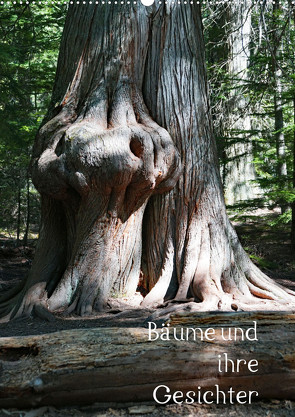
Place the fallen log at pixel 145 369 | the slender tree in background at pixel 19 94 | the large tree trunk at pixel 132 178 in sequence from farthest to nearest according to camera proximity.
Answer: the slender tree in background at pixel 19 94 < the large tree trunk at pixel 132 178 < the fallen log at pixel 145 369

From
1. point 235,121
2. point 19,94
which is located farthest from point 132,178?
point 19,94

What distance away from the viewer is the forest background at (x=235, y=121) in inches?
345

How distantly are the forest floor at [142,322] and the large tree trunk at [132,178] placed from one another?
449mm

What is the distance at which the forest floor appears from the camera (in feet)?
8.96

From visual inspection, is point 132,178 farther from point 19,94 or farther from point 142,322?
point 19,94

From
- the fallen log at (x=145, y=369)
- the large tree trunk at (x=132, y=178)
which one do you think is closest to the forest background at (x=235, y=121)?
the large tree trunk at (x=132, y=178)

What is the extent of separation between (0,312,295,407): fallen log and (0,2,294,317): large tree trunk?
2107 mm

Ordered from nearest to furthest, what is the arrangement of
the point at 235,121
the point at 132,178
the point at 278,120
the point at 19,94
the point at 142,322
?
the point at 142,322 < the point at 132,178 < the point at 235,121 < the point at 19,94 < the point at 278,120

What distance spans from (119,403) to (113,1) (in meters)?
5.05

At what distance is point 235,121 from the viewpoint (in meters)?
9.32

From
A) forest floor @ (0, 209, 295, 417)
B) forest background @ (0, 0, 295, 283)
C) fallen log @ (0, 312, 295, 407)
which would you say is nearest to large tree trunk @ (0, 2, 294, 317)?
forest floor @ (0, 209, 295, 417)

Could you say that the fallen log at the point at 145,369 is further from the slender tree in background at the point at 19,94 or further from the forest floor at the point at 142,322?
the slender tree in background at the point at 19,94

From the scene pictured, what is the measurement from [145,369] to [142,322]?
2019mm

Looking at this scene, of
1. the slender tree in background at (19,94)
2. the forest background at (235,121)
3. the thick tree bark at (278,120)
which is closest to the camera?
the thick tree bark at (278,120)
